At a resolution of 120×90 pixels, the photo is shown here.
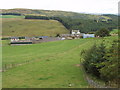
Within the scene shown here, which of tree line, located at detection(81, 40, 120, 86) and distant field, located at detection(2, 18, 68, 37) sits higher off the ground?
tree line, located at detection(81, 40, 120, 86)

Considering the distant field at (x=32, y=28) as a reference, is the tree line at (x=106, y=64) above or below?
above

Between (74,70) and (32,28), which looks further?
(32,28)

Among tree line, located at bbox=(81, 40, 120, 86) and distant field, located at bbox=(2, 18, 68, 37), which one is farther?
distant field, located at bbox=(2, 18, 68, 37)

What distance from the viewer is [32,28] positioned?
16112cm

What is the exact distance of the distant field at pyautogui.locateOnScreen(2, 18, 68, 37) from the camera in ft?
482

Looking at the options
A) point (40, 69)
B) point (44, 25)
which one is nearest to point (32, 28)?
point (44, 25)

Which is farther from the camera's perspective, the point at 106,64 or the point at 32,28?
the point at 32,28

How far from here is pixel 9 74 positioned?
3869 centimetres

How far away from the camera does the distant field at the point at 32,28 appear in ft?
482

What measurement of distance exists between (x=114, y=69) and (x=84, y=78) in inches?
326

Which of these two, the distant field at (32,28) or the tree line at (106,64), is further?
the distant field at (32,28)

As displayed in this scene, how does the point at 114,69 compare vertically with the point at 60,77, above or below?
above

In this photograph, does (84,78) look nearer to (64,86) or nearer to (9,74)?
(64,86)

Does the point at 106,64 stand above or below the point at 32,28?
above
